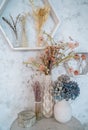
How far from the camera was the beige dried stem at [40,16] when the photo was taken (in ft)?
4.91

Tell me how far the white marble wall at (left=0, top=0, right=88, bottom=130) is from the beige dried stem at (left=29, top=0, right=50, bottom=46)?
132 millimetres

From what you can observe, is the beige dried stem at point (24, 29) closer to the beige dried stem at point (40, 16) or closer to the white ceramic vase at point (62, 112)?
the beige dried stem at point (40, 16)

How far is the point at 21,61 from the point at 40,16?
405mm

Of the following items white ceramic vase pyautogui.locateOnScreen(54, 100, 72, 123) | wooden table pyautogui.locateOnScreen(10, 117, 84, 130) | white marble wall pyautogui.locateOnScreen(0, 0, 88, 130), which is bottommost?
wooden table pyautogui.locateOnScreen(10, 117, 84, 130)

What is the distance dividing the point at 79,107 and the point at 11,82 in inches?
26.6

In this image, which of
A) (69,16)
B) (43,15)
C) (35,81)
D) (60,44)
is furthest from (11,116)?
(69,16)

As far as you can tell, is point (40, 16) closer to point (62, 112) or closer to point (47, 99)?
point (47, 99)

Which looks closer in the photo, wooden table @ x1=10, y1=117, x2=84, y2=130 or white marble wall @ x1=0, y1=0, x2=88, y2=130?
wooden table @ x1=10, y1=117, x2=84, y2=130

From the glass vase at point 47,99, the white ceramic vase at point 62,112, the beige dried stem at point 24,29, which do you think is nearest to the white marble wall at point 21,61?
the beige dried stem at point 24,29

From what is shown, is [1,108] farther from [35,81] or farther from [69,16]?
[69,16]

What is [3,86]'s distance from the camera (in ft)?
5.27

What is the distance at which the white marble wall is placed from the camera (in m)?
1.58

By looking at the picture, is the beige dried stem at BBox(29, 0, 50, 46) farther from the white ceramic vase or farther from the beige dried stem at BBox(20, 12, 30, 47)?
the white ceramic vase

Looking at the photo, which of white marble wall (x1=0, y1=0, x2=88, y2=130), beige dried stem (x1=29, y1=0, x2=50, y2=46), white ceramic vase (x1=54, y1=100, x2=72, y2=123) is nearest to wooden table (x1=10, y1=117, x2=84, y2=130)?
white ceramic vase (x1=54, y1=100, x2=72, y2=123)
